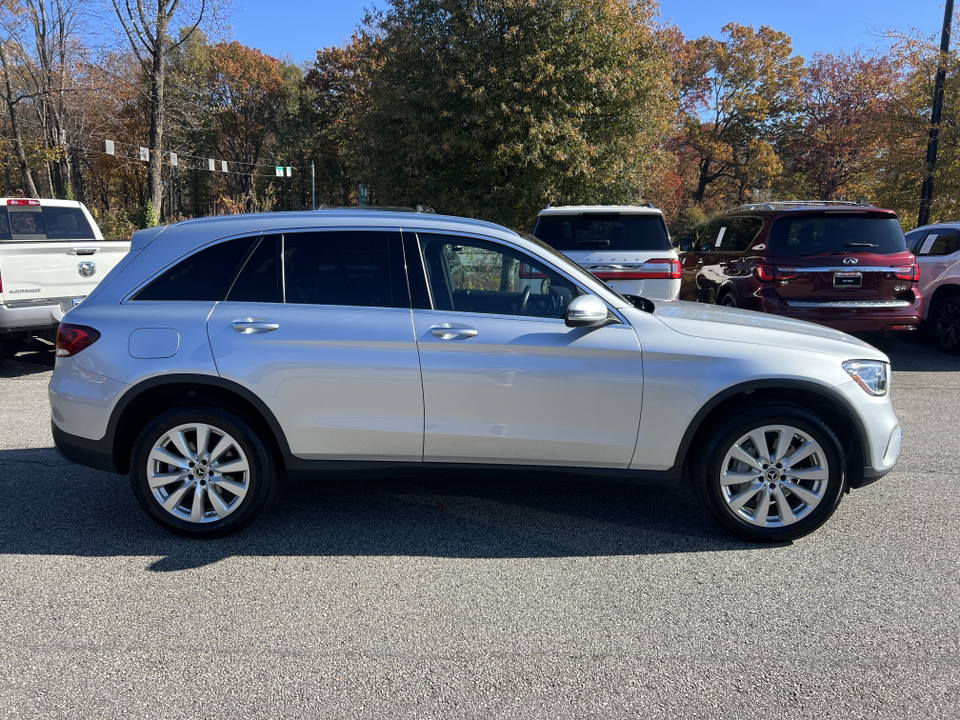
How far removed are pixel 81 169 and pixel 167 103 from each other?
25209mm

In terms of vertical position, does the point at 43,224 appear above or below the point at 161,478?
above

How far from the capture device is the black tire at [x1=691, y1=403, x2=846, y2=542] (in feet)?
13.1

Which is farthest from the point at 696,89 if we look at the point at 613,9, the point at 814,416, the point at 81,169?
the point at 814,416

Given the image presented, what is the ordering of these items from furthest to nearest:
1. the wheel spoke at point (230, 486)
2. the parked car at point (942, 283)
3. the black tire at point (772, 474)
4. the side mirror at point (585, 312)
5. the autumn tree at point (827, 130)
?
the autumn tree at point (827, 130) → the parked car at point (942, 283) → the wheel spoke at point (230, 486) → the black tire at point (772, 474) → the side mirror at point (585, 312)

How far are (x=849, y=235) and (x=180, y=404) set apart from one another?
7343 mm

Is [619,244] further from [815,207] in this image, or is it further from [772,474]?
[772,474]

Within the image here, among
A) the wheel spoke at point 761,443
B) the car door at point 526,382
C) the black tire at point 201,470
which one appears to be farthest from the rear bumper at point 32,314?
the wheel spoke at point 761,443

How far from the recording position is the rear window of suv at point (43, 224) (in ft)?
A: 31.4

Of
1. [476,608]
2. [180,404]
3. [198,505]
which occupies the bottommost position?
[476,608]

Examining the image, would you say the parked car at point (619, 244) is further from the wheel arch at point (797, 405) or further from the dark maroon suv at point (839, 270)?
the wheel arch at point (797, 405)

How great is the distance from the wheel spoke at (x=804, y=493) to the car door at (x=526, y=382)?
2.83 feet

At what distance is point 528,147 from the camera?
17.8m

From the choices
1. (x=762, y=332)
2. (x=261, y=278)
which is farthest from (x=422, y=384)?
(x=762, y=332)

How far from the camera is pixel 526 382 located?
3.98 m
